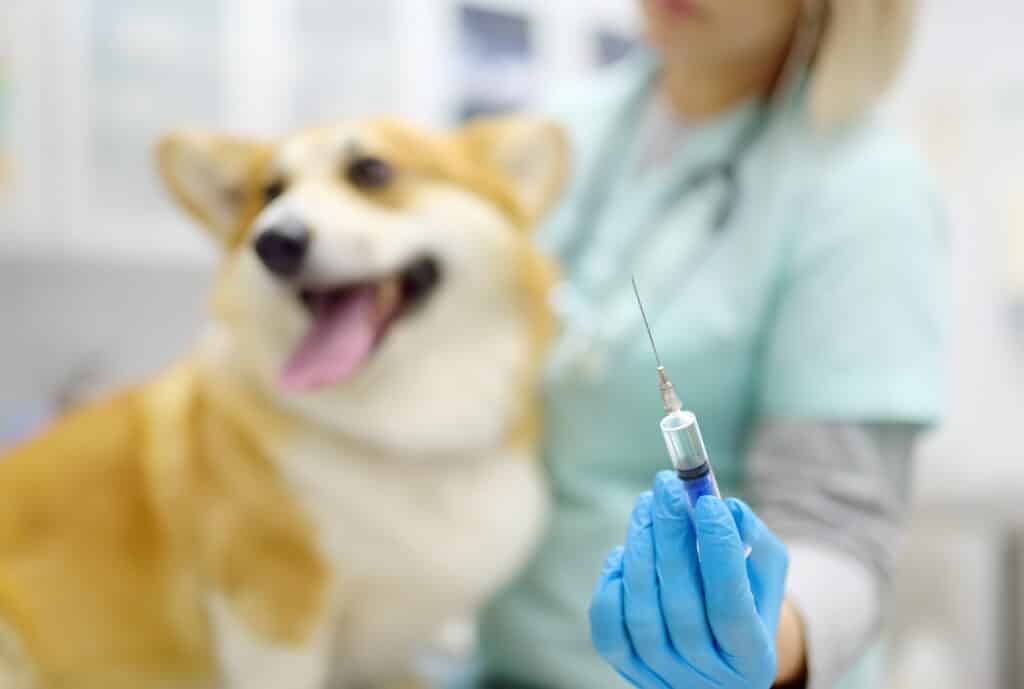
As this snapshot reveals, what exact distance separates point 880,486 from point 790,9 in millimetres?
403

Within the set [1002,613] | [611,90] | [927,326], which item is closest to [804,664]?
[927,326]

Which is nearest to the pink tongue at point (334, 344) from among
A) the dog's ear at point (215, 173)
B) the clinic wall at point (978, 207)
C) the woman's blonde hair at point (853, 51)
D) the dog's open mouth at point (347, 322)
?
the dog's open mouth at point (347, 322)

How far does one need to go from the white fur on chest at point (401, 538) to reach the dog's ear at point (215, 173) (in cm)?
20

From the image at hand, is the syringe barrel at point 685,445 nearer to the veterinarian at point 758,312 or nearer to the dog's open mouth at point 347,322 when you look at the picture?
the veterinarian at point 758,312

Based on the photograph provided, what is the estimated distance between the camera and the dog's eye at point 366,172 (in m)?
0.74

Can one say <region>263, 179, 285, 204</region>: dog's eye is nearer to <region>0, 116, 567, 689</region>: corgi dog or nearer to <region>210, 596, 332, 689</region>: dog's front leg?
<region>0, 116, 567, 689</region>: corgi dog

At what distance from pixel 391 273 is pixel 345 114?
3.75ft

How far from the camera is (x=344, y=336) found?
69 centimetres

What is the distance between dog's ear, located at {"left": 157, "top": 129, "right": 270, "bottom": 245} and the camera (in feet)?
2.43

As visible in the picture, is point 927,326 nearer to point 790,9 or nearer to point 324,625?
point 790,9

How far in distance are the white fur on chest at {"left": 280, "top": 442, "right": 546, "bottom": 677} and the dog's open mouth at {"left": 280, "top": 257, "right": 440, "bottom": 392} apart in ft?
0.25

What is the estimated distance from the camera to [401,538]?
71cm

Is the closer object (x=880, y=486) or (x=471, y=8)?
(x=880, y=486)

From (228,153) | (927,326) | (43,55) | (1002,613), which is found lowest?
(1002,613)
